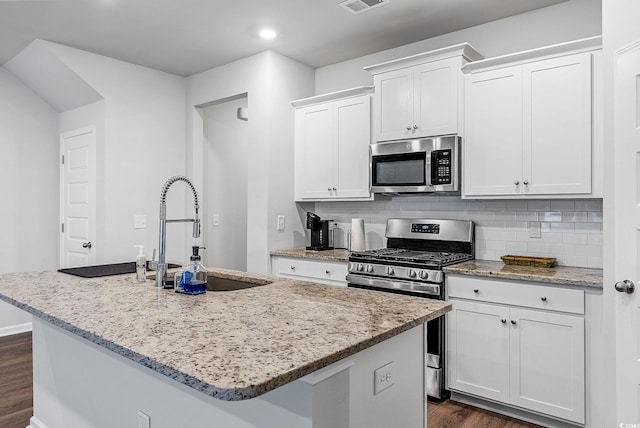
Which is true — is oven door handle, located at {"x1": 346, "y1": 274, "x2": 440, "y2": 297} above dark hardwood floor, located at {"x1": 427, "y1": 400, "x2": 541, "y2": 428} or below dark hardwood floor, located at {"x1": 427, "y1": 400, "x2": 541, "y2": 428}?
above

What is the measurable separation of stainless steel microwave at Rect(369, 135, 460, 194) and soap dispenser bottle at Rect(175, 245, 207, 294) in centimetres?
181

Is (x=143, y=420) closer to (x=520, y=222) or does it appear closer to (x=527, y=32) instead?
(x=520, y=222)

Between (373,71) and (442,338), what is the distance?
208 cm

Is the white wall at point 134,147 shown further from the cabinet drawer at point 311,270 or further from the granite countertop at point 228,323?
the granite countertop at point 228,323

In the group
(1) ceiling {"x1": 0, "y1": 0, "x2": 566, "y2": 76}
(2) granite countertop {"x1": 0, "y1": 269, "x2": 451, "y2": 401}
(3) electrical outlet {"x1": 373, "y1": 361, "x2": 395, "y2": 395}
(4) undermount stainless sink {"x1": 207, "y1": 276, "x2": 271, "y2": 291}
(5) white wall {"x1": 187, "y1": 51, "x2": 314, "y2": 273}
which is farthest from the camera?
(5) white wall {"x1": 187, "y1": 51, "x2": 314, "y2": 273}

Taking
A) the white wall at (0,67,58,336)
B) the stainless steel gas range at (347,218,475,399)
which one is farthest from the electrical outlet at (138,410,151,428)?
the white wall at (0,67,58,336)

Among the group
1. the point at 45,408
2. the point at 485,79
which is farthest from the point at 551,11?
the point at 45,408

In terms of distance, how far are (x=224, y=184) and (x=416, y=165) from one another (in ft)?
8.22

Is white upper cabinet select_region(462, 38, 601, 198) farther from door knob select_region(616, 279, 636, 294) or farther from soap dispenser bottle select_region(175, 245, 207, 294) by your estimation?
soap dispenser bottle select_region(175, 245, 207, 294)

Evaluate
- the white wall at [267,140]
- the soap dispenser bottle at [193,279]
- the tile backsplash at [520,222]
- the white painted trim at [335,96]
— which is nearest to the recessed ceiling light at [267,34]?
the white wall at [267,140]

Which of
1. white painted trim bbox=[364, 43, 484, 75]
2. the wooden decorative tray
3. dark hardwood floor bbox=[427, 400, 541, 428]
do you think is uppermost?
white painted trim bbox=[364, 43, 484, 75]

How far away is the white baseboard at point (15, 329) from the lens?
4.32 m

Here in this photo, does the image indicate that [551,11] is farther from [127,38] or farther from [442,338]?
[127,38]

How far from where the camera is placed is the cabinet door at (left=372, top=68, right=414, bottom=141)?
3.28 meters
